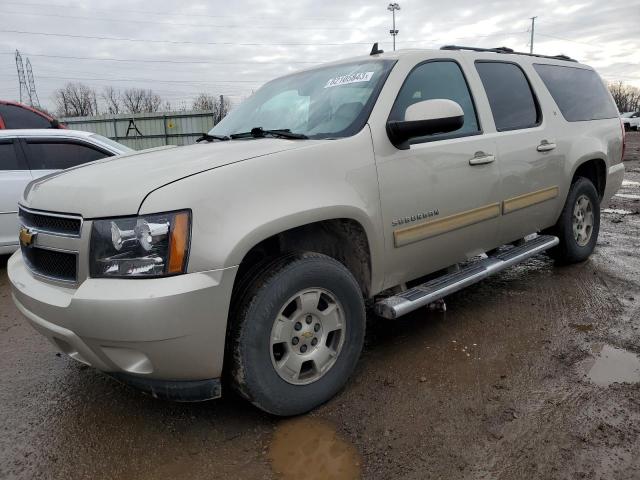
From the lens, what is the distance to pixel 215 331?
7.09 feet

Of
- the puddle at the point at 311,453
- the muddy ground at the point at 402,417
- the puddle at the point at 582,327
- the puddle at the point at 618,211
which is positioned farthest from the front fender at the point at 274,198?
the puddle at the point at 618,211

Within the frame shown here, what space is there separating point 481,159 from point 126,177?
2285 millimetres

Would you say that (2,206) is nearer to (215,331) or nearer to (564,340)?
(215,331)

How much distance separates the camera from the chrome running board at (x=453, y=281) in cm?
285

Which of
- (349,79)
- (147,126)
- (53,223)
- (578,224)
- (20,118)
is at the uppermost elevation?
(147,126)

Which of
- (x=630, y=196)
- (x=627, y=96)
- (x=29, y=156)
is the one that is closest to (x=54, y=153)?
(x=29, y=156)

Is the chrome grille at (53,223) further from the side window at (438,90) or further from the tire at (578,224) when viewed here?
the tire at (578,224)

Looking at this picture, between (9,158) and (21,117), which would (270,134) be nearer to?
(9,158)

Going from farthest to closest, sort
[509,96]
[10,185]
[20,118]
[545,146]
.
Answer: [20,118] < [10,185] < [545,146] < [509,96]

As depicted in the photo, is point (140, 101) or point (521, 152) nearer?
point (521, 152)

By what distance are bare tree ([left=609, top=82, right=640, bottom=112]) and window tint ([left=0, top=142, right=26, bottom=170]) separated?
354 ft

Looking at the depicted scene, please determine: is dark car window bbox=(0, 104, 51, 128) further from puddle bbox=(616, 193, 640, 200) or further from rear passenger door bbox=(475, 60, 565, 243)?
puddle bbox=(616, 193, 640, 200)

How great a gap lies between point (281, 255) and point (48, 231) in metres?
1.12

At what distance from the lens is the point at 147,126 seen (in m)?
22.7
